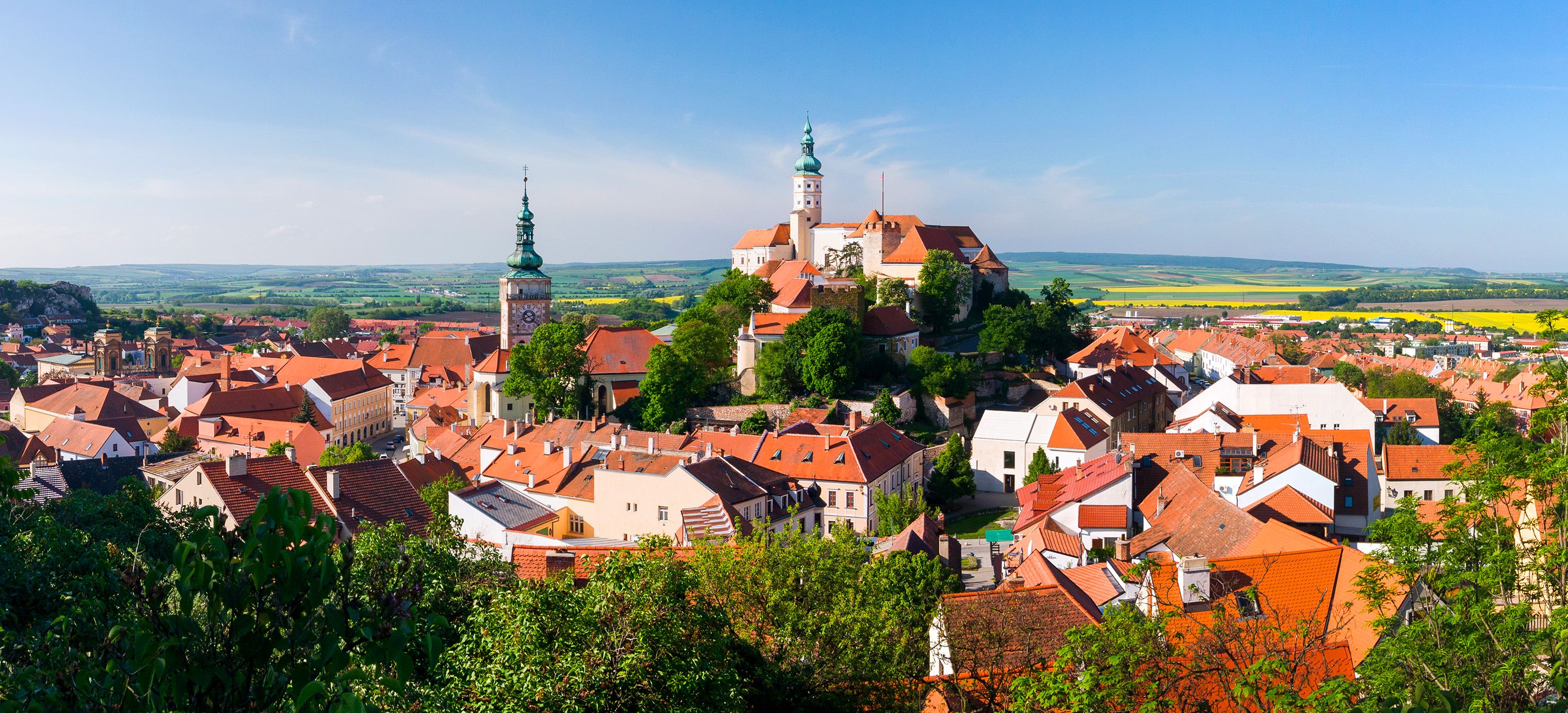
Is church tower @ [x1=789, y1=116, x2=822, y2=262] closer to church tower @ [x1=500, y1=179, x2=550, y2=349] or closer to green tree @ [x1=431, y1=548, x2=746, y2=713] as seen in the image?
church tower @ [x1=500, y1=179, x2=550, y2=349]

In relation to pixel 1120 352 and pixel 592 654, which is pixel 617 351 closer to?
pixel 1120 352

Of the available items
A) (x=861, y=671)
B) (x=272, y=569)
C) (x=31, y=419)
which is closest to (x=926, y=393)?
(x=861, y=671)

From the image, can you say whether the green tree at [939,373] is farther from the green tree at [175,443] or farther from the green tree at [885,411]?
the green tree at [175,443]

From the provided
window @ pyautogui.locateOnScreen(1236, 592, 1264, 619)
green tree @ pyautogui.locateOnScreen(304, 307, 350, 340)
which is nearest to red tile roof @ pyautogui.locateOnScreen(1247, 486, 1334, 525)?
window @ pyautogui.locateOnScreen(1236, 592, 1264, 619)

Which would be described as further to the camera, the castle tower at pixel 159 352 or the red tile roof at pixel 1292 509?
the castle tower at pixel 159 352

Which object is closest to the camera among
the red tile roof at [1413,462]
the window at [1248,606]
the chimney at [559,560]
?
the window at [1248,606]

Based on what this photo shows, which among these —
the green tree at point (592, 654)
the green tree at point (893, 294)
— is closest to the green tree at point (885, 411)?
the green tree at point (893, 294)
